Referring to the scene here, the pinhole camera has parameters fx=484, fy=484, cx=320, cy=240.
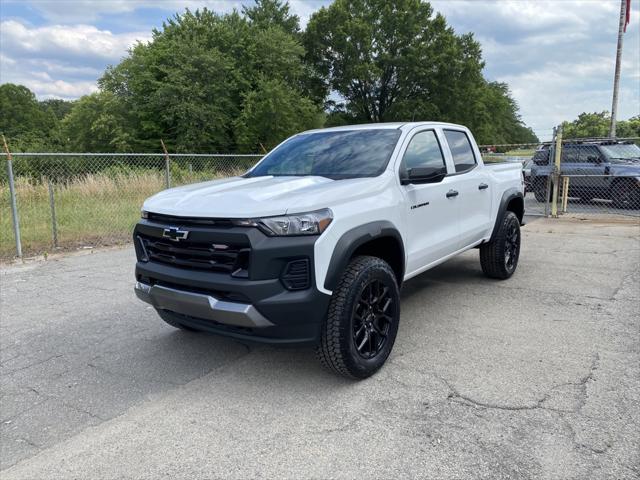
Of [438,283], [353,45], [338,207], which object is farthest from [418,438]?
[353,45]

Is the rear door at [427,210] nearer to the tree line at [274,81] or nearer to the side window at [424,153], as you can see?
the side window at [424,153]

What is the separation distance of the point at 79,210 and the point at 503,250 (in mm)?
7882

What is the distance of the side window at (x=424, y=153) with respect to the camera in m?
4.14

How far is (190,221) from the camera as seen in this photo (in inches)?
125

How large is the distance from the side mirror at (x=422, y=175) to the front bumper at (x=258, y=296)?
1261 millimetres

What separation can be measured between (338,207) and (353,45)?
139ft

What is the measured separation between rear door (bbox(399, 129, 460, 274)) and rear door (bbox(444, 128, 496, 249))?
183mm

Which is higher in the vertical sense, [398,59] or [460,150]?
[398,59]

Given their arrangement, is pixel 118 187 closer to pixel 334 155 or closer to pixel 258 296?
pixel 334 155

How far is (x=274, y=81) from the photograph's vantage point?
33250mm

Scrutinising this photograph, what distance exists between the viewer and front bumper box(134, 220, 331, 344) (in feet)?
9.47

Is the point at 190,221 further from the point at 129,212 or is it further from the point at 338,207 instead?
the point at 129,212

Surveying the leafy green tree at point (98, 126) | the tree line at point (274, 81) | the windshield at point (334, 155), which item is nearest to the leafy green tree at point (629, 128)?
the tree line at point (274, 81)

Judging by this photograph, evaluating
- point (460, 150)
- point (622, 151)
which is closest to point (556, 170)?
point (622, 151)
